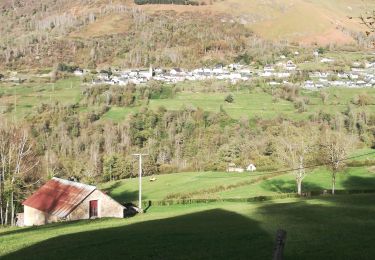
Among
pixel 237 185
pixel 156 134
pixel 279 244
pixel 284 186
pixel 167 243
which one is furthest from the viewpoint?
pixel 156 134

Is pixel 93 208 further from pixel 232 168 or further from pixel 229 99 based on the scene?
pixel 229 99

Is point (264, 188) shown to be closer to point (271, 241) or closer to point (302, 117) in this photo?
point (271, 241)

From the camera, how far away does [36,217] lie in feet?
163

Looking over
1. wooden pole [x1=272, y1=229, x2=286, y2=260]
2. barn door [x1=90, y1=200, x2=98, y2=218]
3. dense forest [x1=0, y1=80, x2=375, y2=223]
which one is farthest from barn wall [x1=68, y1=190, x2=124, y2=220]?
wooden pole [x1=272, y1=229, x2=286, y2=260]

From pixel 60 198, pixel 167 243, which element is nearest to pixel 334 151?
pixel 60 198

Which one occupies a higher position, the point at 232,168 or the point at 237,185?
the point at 237,185

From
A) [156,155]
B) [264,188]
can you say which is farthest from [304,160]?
[156,155]

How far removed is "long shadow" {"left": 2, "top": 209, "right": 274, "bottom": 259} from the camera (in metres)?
20.3

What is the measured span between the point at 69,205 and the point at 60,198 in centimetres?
216

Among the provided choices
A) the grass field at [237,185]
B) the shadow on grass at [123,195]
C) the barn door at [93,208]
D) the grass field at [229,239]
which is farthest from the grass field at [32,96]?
the grass field at [229,239]

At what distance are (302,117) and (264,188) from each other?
78610 millimetres

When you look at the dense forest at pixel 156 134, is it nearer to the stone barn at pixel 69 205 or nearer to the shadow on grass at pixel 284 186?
the shadow on grass at pixel 284 186

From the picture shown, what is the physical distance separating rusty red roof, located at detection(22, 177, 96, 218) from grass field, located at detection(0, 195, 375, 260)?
635 inches

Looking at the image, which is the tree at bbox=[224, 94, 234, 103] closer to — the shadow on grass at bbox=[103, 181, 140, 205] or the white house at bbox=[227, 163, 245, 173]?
the white house at bbox=[227, 163, 245, 173]
